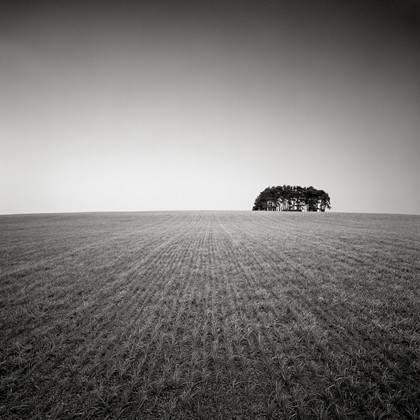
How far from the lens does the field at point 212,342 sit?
373 cm

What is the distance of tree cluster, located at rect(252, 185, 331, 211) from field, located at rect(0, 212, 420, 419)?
93.0 m

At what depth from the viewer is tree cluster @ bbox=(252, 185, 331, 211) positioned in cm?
9900

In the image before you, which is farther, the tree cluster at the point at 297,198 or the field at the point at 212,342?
the tree cluster at the point at 297,198

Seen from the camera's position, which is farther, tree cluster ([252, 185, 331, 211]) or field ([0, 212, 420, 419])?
tree cluster ([252, 185, 331, 211])

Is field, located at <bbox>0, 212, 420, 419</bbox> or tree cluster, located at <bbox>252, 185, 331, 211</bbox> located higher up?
tree cluster, located at <bbox>252, 185, 331, 211</bbox>

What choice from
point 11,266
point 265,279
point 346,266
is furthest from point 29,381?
point 346,266

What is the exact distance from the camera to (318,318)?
21.4ft

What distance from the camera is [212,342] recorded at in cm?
543

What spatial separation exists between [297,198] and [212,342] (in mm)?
103535

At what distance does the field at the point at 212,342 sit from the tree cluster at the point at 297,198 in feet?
305

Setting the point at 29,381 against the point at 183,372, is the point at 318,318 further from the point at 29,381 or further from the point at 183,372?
the point at 29,381

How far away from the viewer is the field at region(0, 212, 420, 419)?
373 cm

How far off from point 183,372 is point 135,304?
12.4 feet

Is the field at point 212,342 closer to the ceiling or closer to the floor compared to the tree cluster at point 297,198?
closer to the floor
